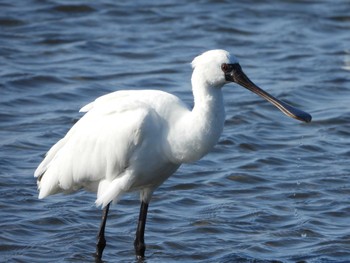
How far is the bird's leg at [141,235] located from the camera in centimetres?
1052

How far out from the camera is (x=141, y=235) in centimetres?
1058

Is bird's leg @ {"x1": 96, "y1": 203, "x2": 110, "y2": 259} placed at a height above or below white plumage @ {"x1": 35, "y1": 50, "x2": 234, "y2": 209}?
below

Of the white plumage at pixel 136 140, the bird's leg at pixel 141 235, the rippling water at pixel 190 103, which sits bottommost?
the rippling water at pixel 190 103

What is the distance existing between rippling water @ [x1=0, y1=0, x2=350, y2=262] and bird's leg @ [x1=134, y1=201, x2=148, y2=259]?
0.11m

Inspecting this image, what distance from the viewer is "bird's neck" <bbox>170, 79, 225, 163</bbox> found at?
955cm

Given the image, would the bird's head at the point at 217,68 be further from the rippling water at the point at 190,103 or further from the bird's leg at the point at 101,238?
the rippling water at the point at 190,103

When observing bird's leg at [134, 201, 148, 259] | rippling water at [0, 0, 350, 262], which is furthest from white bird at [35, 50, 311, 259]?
rippling water at [0, 0, 350, 262]

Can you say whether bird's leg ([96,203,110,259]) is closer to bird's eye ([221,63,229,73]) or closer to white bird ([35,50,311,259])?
white bird ([35,50,311,259])

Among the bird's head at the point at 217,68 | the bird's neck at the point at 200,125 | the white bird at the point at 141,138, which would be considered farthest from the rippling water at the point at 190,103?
the bird's head at the point at 217,68

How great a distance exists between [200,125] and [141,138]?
0.61 metres

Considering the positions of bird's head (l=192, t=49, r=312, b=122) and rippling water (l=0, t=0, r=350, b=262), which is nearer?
bird's head (l=192, t=49, r=312, b=122)

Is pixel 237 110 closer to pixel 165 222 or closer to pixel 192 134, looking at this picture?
pixel 165 222

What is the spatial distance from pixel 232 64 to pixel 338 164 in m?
4.16

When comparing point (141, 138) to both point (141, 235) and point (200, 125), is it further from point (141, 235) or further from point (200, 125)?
point (141, 235)
